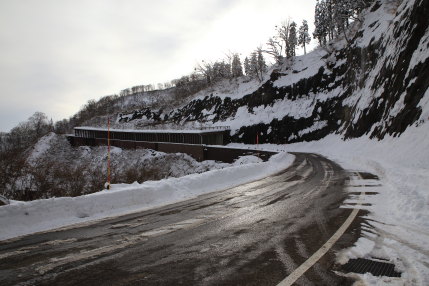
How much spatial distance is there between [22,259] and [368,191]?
970cm

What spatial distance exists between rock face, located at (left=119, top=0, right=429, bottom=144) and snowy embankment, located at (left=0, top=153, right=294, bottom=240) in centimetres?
1395

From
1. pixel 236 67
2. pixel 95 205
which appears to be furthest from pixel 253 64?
pixel 95 205

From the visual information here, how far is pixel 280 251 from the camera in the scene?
4449mm

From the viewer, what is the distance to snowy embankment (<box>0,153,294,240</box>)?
20.8ft

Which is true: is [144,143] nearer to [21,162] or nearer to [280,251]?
[21,162]

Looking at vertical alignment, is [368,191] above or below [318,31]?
below

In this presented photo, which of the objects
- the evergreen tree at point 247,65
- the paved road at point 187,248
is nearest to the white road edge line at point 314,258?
the paved road at point 187,248

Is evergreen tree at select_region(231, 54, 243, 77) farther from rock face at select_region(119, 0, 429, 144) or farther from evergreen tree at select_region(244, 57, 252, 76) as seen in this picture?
rock face at select_region(119, 0, 429, 144)

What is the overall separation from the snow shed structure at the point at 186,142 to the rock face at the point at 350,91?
19.6 ft

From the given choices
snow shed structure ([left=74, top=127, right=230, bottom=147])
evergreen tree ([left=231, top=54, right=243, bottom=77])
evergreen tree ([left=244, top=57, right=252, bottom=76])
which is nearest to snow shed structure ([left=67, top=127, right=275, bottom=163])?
snow shed structure ([left=74, top=127, right=230, bottom=147])

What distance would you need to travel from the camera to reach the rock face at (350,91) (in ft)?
68.5

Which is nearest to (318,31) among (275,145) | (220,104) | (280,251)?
(220,104)

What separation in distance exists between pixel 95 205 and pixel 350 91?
1693 inches

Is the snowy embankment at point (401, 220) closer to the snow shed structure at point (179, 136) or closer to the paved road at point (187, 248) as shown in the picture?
the paved road at point (187, 248)
